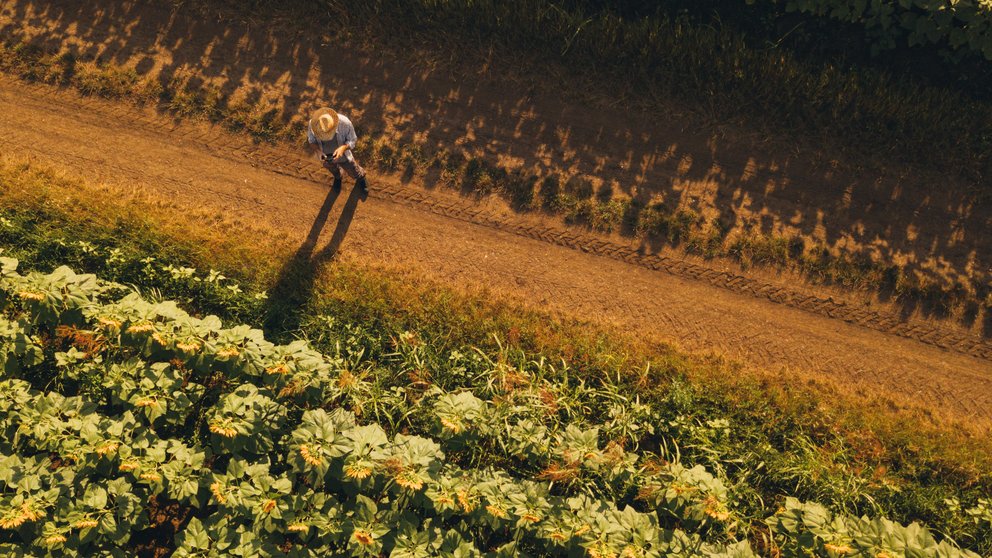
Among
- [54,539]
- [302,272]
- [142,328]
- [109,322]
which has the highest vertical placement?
[302,272]

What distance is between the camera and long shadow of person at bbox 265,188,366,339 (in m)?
8.88

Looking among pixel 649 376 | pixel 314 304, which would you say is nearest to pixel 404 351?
pixel 314 304

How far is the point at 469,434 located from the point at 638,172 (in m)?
5.33

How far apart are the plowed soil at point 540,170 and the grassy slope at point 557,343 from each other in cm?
36

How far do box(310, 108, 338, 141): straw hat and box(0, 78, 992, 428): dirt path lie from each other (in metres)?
1.55

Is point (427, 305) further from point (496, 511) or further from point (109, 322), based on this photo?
point (109, 322)

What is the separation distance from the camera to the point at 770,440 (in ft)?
28.6

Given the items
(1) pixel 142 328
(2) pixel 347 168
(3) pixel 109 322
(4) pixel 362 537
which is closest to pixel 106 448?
A: (1) pixel 142 328

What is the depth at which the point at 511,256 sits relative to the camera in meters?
9.55

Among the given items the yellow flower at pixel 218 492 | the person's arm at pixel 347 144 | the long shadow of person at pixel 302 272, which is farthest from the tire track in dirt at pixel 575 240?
the yellow flower at pixel 218 492

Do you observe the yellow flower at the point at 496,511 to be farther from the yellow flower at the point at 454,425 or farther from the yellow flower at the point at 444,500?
the yellow flower at the point at 454,425

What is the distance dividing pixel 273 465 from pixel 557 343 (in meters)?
4.53

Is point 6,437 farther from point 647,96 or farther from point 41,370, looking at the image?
point 647,96

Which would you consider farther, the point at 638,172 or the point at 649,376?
the point at 638,172
